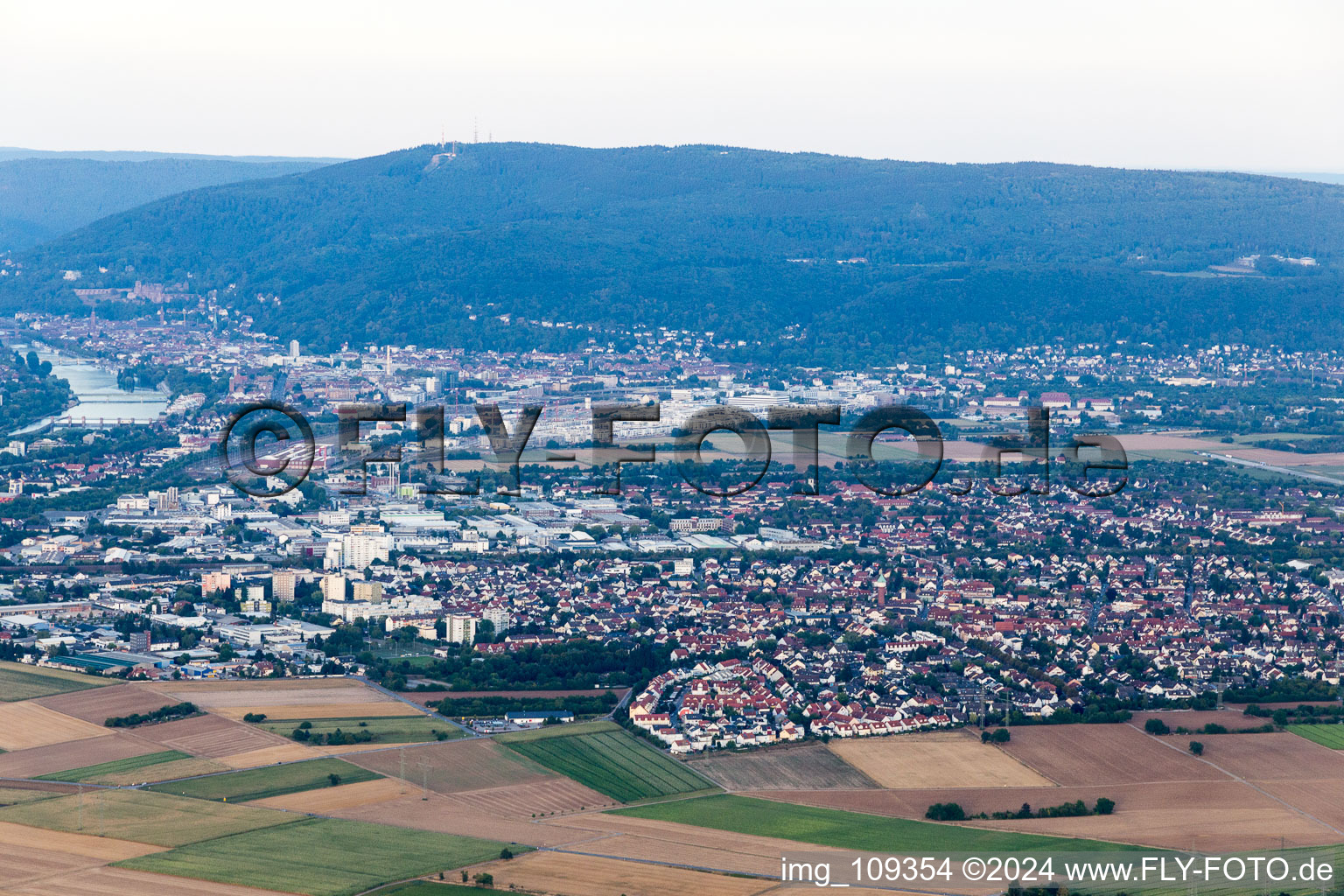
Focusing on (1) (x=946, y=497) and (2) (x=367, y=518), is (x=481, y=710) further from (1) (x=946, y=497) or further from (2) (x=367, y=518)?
(1) (x=946, y=497)

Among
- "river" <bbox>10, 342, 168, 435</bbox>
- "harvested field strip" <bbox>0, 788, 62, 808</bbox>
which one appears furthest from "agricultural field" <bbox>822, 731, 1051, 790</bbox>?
"river" <bbox>10, 342, 168, 435</bbox>

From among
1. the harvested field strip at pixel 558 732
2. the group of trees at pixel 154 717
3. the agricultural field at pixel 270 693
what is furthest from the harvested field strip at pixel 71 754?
the harvested field strip at pixel 558 732

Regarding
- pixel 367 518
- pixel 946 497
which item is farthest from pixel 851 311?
pixel 367 518

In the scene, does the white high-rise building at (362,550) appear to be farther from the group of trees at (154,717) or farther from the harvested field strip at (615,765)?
the harvested field strip at (615,765)

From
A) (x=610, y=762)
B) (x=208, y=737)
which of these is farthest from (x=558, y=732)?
(x=208, y=737)

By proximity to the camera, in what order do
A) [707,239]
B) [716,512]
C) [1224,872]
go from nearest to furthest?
1. [1224,872]
2. [716,512]
3. [707,239]

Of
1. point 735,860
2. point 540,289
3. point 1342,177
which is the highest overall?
point 1342,177

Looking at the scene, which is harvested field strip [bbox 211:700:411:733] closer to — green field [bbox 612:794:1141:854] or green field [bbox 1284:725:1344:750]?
green field [bbox 612:794:1141:854]
